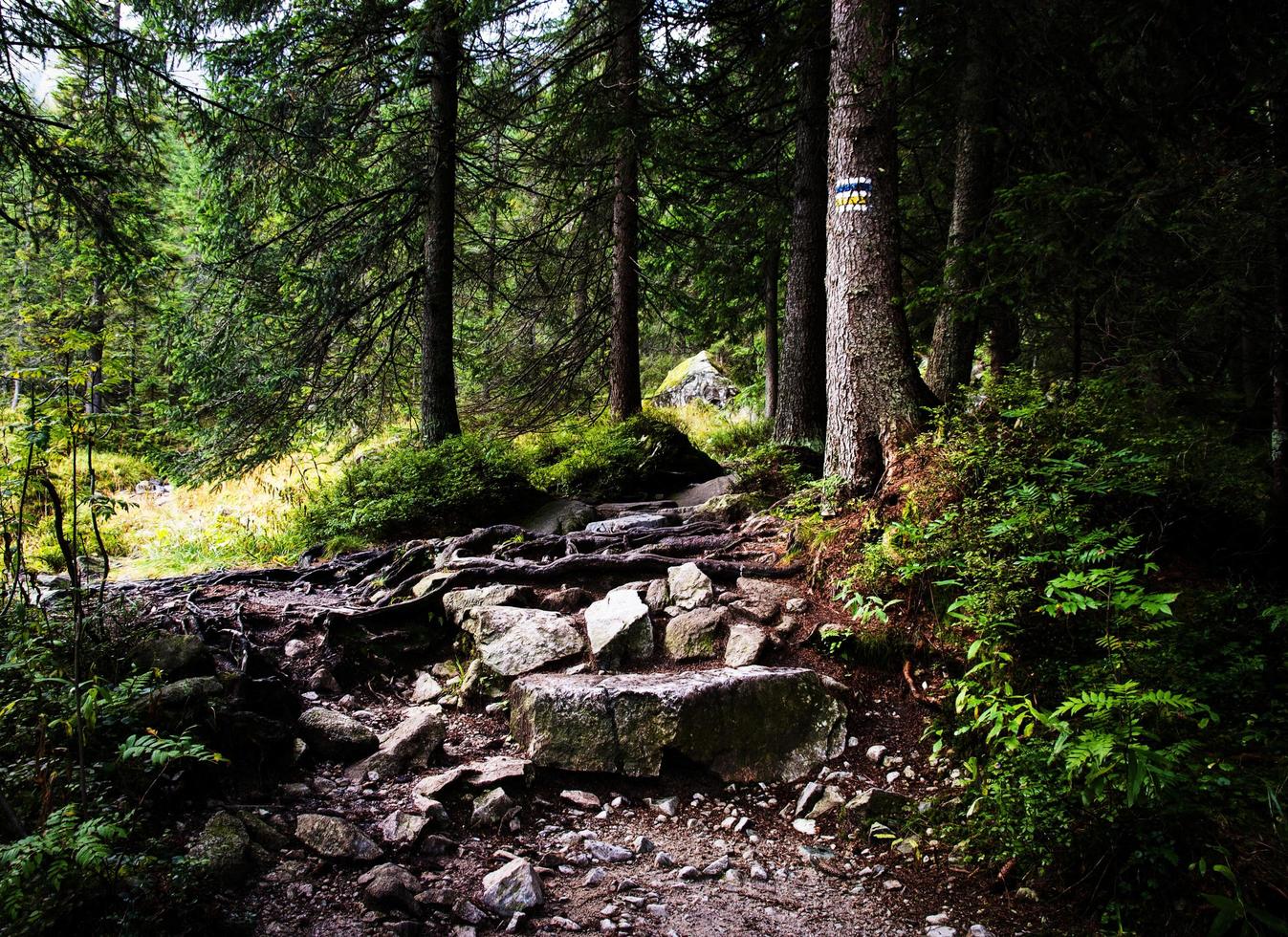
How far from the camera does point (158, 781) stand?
3.11 meters

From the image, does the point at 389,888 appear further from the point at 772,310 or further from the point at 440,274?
the point at 772,310

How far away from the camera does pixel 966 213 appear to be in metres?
8.00

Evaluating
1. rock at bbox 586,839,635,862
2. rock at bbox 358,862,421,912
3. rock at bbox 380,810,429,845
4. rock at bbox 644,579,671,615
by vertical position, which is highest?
rock at bbox 644,579,671,615

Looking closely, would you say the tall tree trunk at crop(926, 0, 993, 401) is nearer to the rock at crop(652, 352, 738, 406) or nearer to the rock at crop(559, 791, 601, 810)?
the rock at crop(559, 791, 601, 810)

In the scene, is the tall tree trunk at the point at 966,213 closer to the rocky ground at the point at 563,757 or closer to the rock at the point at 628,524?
the rocky ground at the point at 563,757

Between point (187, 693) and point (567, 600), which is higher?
point (187, 693)

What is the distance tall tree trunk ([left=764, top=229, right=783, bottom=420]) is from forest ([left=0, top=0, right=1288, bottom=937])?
1.27 m

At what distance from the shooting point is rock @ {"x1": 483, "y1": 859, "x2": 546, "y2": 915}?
297cm

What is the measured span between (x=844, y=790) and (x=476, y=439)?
741cm

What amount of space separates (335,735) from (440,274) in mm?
8602

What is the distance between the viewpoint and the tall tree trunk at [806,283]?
9.39 m

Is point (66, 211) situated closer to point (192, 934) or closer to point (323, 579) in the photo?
point (323, 579)

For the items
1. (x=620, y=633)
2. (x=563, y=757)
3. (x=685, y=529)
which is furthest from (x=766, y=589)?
(x=563, y=757)

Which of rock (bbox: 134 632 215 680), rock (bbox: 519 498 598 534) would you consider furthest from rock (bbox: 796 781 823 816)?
rock (bbox: 519 498 598 534)
